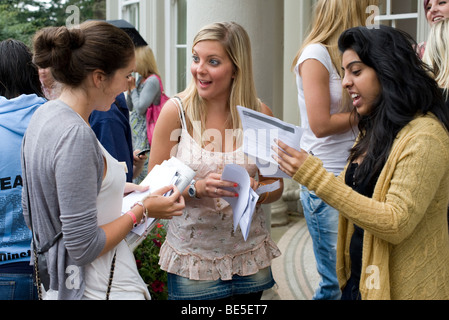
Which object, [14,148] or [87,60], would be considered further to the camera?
[14,148]

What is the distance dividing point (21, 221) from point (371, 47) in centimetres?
162

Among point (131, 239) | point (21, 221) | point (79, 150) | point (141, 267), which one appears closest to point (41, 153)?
point (79, 150)

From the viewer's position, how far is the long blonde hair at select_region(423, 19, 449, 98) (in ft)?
8.90

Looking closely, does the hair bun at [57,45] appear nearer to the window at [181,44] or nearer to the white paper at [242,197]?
the white paper at [242,197]

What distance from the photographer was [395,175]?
1.91m

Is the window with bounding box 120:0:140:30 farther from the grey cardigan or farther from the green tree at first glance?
the green tree

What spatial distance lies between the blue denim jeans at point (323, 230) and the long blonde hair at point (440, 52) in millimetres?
869

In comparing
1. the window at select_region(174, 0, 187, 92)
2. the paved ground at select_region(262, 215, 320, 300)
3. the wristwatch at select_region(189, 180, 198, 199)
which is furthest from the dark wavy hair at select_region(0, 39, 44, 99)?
the window at select_region(174, 0, 187, 92)

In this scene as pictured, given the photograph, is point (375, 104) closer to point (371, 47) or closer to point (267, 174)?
point (371, 47)

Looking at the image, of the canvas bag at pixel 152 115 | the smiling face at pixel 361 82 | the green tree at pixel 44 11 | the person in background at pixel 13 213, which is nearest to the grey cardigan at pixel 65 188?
the person in background at pixel 13 213

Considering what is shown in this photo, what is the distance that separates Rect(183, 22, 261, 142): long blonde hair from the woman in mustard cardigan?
25.7 inches

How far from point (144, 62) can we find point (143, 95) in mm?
405

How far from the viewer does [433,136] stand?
1.89m
